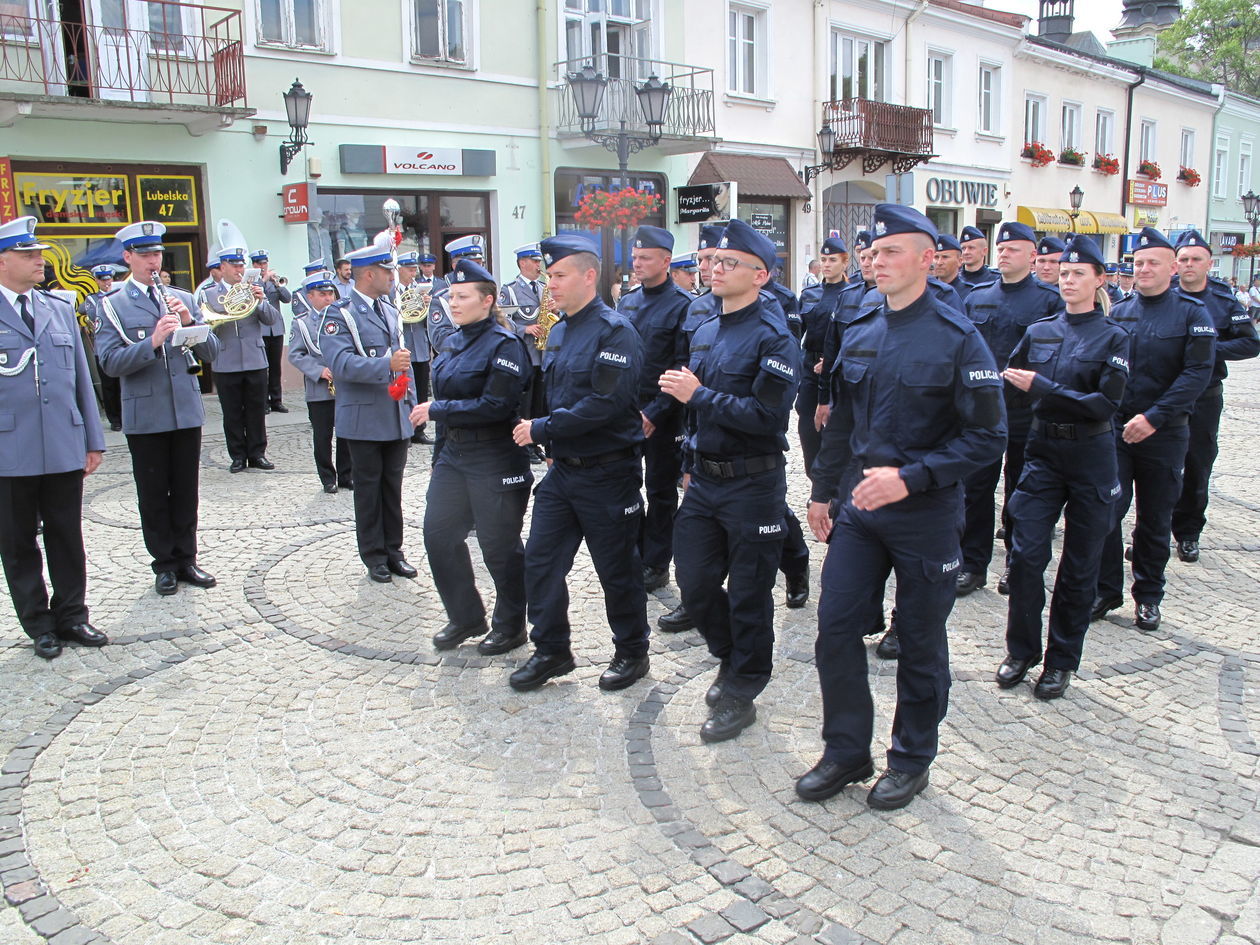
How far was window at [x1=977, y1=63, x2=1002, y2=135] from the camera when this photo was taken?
2822 centimetres

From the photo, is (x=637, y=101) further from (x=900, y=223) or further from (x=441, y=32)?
(x=900, y=223)

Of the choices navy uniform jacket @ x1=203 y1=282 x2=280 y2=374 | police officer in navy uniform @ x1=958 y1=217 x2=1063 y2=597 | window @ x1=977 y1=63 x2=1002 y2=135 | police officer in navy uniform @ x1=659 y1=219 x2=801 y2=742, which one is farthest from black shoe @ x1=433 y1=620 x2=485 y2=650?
window @ x1=977 y1=63 x2=1002 y2=135

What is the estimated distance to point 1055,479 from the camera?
16.2ft

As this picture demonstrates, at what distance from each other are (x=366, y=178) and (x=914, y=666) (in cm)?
1492

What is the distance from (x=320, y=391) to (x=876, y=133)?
59.0 feet

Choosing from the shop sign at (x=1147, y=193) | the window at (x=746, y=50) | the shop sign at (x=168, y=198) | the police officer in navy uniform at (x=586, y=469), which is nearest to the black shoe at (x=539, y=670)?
the police officer in navy uniform at (x=586, y=469)

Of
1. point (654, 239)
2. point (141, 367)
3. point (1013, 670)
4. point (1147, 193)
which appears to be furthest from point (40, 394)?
point (1147, 193)

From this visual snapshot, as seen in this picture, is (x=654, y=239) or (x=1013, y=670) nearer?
(x=1013, y=670)

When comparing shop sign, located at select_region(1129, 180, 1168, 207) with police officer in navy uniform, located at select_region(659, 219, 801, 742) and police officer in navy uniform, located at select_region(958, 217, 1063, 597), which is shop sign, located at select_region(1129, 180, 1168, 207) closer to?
police officer in navy uniform, located at select_region(958, 217, 1063, 597)

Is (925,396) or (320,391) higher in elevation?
(925,396)

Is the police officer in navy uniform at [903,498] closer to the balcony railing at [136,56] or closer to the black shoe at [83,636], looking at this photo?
the black shoe at [83,636]

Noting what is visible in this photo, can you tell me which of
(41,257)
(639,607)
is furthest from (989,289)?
(41,257)

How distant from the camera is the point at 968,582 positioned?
6.41 metres

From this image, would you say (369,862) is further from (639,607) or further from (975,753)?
(975,753)
